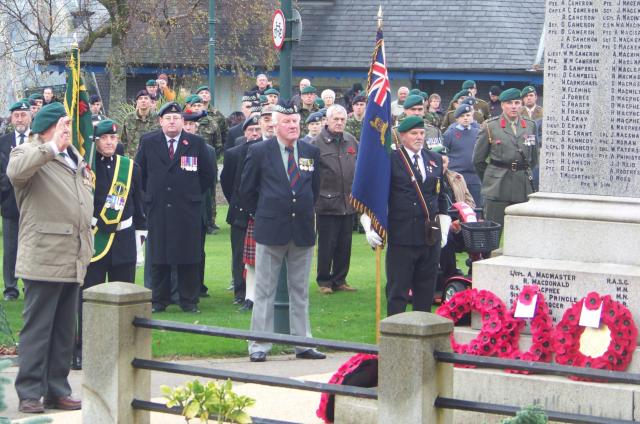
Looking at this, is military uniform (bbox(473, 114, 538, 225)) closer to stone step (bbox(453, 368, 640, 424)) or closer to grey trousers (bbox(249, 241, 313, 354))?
grey trousers (bbox(249, 241, 313, 354))

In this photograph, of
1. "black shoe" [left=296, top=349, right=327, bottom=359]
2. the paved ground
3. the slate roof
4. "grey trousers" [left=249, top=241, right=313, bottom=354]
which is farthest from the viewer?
the slate roof

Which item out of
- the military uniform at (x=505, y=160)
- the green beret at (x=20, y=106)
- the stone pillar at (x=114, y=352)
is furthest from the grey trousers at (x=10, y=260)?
the stone pillar at (x=114, y=352)

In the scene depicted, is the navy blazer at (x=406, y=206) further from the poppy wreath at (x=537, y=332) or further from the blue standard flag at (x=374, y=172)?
the poppy wreath at (x=537, y=332)

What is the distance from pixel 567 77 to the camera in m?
9.29

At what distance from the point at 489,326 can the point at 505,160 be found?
6.59 m

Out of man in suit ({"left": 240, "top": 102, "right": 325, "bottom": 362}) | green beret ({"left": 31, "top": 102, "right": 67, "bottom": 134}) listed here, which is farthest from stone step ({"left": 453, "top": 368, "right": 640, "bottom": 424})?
green beret ({"left": 31, "top": 102, "right": 67, "bottom": 134})

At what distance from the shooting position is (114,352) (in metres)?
8.00

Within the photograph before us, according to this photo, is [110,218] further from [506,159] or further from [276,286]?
[506,159]

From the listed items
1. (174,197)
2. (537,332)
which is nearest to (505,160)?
(174,197)

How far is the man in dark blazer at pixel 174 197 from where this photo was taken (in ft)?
45.5

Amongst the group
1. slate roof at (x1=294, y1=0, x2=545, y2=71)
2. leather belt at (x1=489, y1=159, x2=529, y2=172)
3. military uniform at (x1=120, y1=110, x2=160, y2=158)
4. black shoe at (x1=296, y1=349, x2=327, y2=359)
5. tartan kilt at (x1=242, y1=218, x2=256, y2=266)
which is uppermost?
slate roof at (x1=294, y1=0, x2=545, y2=71)

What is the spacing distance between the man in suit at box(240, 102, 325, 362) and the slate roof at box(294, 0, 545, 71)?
23.0 m

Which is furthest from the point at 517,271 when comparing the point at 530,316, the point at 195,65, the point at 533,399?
the point at 195,65

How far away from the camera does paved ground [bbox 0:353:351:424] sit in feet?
30.3
